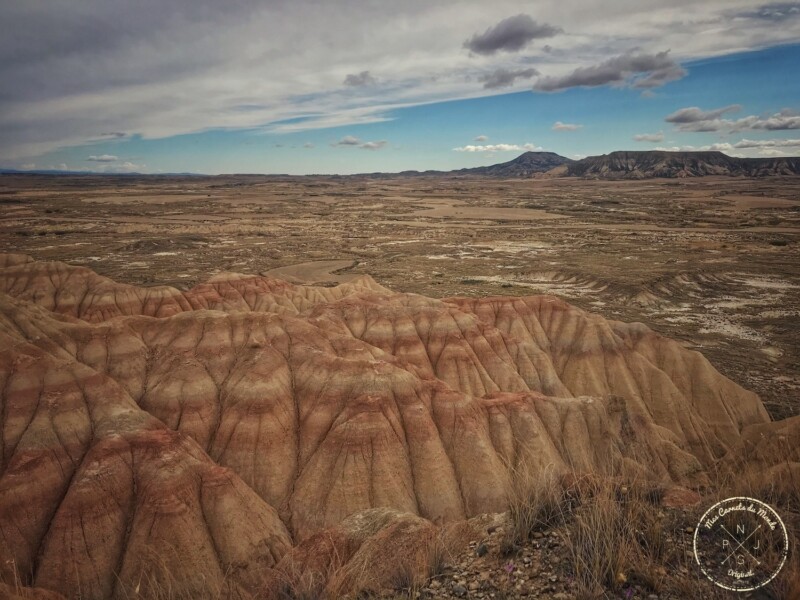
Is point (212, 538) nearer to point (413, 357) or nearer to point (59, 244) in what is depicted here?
point (413, 357)

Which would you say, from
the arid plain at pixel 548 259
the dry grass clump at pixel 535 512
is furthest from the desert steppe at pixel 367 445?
the arid plain at pixel 548 259

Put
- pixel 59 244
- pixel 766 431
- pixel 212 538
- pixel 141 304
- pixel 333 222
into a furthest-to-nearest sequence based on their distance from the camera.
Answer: pixel 333 222, pixel 59 244, pixel 141 304, pixel 766 431, pixel 212 538

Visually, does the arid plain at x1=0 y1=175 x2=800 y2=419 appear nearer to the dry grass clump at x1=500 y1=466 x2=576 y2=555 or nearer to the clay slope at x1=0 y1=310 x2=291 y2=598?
the dry grass clump at x1=500 y1=466 x2=576 y2=555

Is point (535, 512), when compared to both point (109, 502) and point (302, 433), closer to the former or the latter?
point (109, 502)

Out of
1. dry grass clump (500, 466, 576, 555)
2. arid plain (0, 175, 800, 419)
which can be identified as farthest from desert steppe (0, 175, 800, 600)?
arid plain (0, 175, 800, 419)

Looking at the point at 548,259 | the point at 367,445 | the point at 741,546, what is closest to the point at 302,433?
the point at 367,445

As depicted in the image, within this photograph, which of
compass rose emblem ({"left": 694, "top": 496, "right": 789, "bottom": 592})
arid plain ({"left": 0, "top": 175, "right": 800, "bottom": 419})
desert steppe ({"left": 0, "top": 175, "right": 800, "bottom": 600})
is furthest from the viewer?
arid plain ({"left": 0, "top": 175, "right": 800, "bottom": 419})

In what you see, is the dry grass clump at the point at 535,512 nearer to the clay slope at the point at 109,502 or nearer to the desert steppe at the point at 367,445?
the desert steppe at the point at 367,445

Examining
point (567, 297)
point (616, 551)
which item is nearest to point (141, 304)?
point (616, 551)
